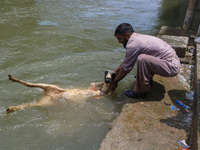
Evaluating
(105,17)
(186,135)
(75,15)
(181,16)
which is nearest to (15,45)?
(75,15)

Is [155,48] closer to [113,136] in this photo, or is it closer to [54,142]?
[113,136]

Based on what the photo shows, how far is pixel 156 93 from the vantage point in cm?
382

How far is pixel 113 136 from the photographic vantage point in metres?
2.81

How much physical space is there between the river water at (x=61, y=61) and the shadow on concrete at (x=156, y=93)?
25.6 inches

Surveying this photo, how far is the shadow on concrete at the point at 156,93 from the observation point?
3623mm

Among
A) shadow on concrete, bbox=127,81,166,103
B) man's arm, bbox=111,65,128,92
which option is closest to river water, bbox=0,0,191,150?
man's arm, bbox=111,65,128,92

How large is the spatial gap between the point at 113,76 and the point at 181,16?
962cm

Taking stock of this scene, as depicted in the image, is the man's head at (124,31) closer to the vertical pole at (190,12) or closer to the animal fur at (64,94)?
the animal fur at (64,94)

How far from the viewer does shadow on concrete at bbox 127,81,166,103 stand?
362 centimetres

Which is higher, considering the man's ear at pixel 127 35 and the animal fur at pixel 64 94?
the man's ear at pixel 127 35

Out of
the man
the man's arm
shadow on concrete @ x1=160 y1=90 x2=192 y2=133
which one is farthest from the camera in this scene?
the man's arm

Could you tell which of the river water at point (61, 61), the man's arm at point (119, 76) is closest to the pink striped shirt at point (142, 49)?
the man's arm at point (119, 76)

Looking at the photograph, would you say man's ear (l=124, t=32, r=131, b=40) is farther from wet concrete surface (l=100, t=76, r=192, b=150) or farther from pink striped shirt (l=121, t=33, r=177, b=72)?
wet concrete surface (l=100, t=76, r=192, b=150)

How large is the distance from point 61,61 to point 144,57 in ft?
10.9
